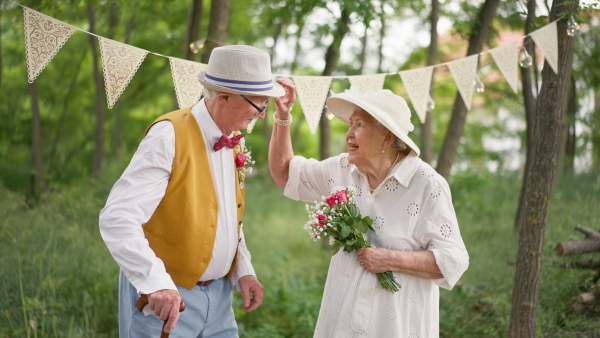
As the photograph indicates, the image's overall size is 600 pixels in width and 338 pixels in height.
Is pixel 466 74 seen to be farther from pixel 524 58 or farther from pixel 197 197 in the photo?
pixel 197 197

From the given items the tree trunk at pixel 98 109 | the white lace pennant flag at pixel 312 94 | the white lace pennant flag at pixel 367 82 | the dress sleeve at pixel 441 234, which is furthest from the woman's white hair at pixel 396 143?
the tree trunk at pixel 98 109

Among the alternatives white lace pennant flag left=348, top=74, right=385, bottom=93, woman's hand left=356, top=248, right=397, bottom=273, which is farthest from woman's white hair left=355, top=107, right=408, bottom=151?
white lace pennant flag left=348, top=74, right=385, bottom=93

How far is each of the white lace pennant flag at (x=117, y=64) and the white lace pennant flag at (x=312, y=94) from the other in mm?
1145

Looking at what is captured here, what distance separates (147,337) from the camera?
2678 mm

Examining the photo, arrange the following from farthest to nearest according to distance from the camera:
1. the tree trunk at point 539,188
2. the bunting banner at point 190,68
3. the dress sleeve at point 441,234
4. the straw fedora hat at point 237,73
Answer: the tree trunk at point 539,188, the bunting banner at point 190,68, the dress sleeve at point 441,234, the straw fedora hat at point 237,73

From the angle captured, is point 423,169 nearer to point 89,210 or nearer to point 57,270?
point 57,270

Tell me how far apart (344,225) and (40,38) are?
2102 millimetres

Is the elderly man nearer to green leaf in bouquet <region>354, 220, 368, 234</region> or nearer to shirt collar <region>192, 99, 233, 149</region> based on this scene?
shirt collar <region>192, 99, 233, 149</region>

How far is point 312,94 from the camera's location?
4.22 m

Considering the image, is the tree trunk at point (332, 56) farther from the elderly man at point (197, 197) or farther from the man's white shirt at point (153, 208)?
the man's white shirt at point (153, 208)

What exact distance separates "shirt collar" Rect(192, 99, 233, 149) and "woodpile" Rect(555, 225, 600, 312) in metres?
3.32

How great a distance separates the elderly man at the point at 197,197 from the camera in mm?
2537

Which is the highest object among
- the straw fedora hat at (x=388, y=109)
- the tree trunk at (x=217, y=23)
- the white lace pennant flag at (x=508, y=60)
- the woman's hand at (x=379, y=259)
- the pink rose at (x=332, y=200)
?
the tree trunk at (x=217, y=23)

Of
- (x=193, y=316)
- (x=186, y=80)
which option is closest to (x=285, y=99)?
(x=186, y=80)
